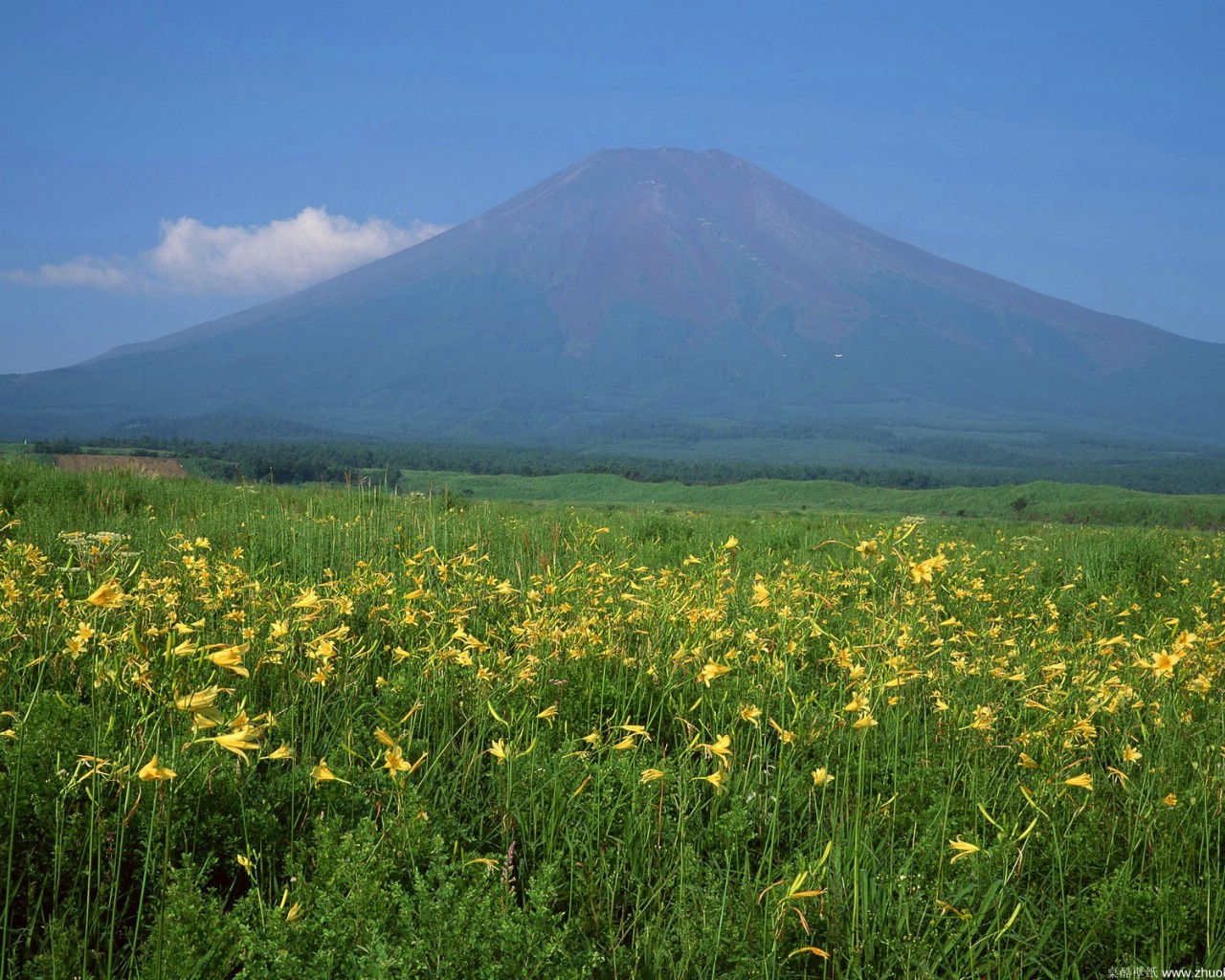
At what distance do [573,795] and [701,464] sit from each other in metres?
80.4

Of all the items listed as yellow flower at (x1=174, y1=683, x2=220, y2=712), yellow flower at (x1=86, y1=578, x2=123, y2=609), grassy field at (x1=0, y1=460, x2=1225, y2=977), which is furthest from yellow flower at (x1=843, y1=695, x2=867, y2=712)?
yellow flower at (x1=86, y1=578, x2=123, y2=609)

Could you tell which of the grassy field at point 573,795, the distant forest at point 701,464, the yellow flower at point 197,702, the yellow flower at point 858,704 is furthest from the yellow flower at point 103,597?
the distant forest at point 701,464

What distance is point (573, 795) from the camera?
217cm

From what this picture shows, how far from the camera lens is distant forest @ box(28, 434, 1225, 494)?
1452 inches

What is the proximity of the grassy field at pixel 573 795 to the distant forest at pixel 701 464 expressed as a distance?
13731 mm

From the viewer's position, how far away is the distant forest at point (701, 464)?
36.9m

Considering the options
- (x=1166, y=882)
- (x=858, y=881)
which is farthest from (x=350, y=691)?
(x=1166, y=882)

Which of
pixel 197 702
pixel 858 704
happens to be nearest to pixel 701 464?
pixel 858 704

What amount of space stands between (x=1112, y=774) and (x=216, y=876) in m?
2.73

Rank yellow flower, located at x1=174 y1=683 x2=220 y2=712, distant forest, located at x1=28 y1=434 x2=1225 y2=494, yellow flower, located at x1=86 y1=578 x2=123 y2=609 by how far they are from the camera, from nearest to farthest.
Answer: yellow flower, located at x1=174 y1=683 x2=220 y2=712 → yellow flower, located at x1=86 y1=578 x2=123 y2=609 → distant forest, located at x1=28 y1=434 x2=1225 y2=494

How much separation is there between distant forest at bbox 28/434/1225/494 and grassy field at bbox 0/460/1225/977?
13.7 metres

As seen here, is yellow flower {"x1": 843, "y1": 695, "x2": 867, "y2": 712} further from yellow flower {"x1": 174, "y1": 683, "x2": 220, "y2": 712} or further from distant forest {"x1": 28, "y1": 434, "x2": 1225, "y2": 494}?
distant forest {"x1": 28, "y1": 434, "x2": 1225, "y2": 494}

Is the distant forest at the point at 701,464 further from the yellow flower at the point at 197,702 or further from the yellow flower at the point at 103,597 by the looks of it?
the yellow flower at the point at 197,702

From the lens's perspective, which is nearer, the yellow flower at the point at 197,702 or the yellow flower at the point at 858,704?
the yellow flower at the point at 197,702
